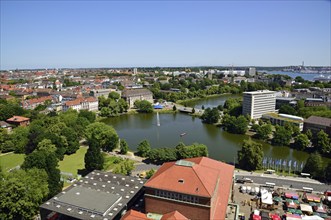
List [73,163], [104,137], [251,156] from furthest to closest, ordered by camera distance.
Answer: [104,137]
[73,163]
[251,156]

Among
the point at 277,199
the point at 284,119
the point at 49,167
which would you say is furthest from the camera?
the point at 284,119

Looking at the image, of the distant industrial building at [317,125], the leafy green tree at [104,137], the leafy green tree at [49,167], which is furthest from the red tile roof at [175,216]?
the distant industrial building at [317,125]

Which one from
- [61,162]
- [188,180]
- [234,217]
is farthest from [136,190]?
[61,162]

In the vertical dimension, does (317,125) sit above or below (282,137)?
above

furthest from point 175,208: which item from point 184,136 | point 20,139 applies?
point 184,136

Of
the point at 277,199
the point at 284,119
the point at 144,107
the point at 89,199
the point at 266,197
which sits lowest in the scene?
the point at 277,199

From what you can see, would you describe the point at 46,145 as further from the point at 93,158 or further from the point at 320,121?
the point at 320,121
